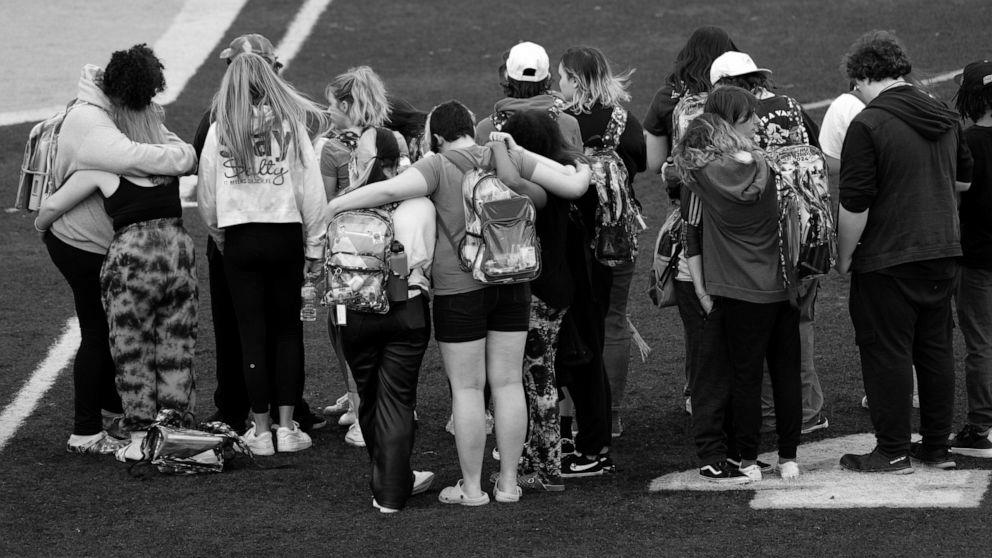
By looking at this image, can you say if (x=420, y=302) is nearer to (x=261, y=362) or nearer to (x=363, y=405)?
(x=363, y=405)

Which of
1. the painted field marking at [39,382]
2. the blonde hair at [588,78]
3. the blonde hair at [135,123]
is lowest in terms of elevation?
the painted field marking at [39,382]

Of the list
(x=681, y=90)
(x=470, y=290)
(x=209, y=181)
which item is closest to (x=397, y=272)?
(x=470, y=290)

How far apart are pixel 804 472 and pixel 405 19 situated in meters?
14.5

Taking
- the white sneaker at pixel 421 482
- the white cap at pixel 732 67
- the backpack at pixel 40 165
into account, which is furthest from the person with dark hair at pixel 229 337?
the white cap at pixel 732 67

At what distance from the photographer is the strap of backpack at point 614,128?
6.20 meters

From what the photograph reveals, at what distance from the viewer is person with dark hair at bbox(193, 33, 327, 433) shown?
644 cm

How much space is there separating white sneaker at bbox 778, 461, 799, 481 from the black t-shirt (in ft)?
4.16

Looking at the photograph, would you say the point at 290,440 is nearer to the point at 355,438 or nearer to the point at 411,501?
the point at 355,438

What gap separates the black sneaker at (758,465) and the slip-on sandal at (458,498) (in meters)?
1.06

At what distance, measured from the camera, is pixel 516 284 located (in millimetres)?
5445

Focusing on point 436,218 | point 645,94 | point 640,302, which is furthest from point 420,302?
point 645,94

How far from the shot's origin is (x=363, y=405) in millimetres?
5691

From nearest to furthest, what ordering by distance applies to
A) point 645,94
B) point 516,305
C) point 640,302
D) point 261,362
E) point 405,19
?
point 516,305
point 261,362
point 640,302
point 645,94
point 405,19

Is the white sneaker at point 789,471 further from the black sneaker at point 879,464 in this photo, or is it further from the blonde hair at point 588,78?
the blonde hair at point 588,78
